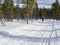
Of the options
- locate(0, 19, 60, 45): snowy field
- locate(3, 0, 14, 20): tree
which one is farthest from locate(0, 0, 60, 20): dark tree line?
locate(0, 19, 60, 45): snowy field

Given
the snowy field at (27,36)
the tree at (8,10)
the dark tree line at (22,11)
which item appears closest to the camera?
the snowy field at (27,36)

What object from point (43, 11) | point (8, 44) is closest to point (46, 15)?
point (43, 11)

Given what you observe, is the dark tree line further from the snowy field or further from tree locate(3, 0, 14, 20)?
the snowy field

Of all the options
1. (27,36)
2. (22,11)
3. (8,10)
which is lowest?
(22,11)

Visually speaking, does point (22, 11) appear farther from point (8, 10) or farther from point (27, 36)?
point (27, 36)

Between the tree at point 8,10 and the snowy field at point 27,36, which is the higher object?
the snowy field at point 27,36

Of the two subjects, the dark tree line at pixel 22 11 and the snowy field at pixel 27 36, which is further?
the dark tree line at pixel 22 11

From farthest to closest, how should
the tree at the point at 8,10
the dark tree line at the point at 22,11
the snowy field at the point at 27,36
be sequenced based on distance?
the tree at the point at 8,10
the dark tree line at the point at 22,11
the snowy field at the point at 27,36

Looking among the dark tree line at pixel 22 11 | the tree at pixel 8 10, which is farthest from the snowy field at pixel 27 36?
the tree at pixel 8 10

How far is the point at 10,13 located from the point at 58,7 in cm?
4535

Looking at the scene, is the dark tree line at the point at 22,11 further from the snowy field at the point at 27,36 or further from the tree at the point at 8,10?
the snowy field at the point at 27,36

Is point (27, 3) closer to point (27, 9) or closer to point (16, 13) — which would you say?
point (27, 9)

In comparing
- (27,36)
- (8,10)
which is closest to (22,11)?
(8,10)

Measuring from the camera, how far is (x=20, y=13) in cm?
7844
